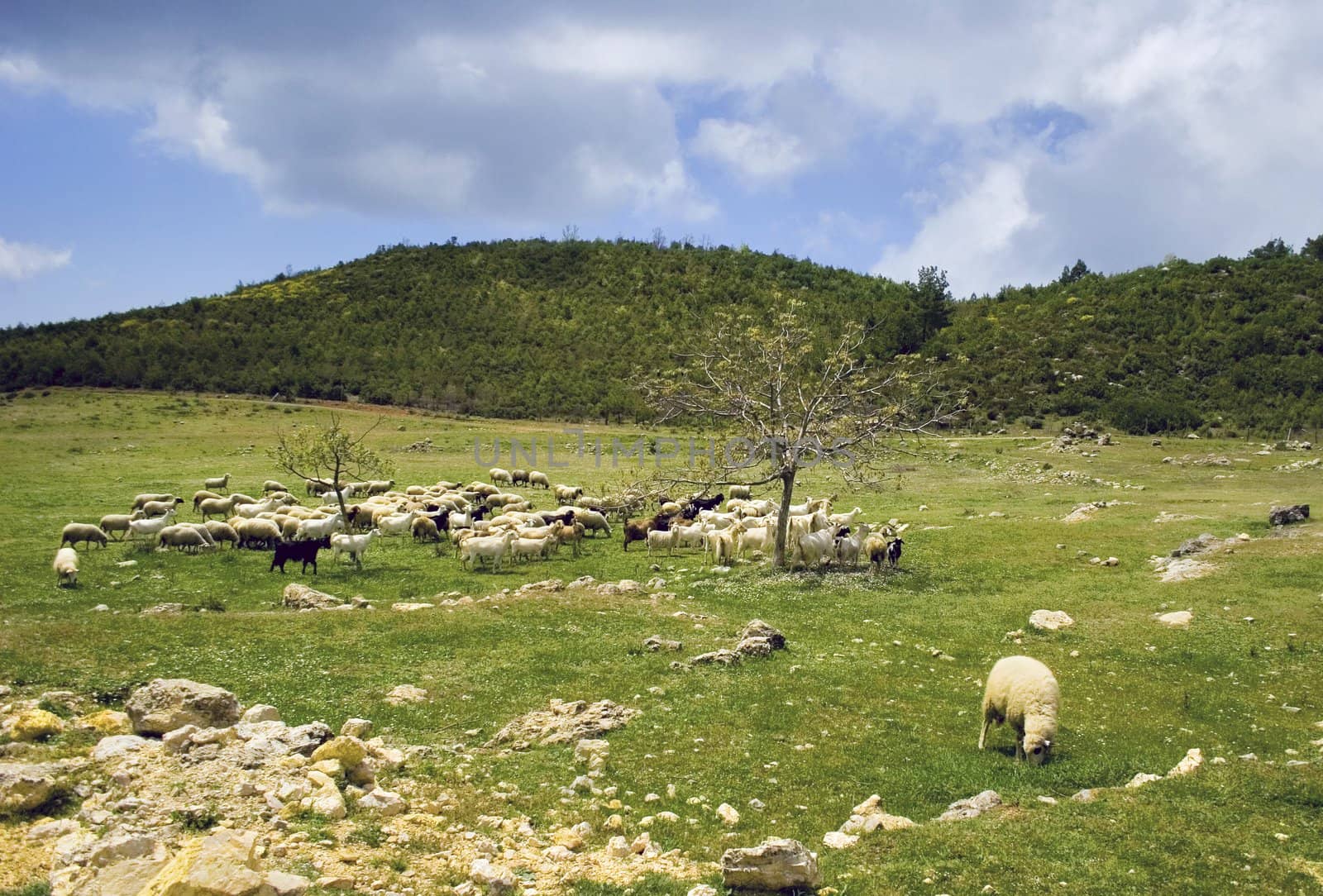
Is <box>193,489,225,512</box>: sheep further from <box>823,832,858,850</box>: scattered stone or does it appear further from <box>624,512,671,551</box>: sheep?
<box>823,832,858,850</box>: scattered stone

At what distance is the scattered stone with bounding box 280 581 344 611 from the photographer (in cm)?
1750

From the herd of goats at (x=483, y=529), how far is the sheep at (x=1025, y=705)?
448 inches

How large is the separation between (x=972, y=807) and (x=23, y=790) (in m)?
8.96

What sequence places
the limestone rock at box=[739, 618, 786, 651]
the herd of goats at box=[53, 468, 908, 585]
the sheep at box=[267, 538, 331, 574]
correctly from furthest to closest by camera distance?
1. the herd of goats at box=[53, 468, 908, 585]
2. the sheep at box=[267, 538, 331, 574]
3. the limestone rock at box=[739, 618, 786, 651]

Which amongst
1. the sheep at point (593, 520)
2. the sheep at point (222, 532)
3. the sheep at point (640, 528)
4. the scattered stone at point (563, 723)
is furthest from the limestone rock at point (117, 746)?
the sheep at point (593, 520)

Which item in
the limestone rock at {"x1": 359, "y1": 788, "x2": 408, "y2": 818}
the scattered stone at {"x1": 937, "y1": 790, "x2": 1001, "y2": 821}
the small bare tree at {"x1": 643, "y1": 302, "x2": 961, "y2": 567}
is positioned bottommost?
the scattered stone at {"x1": 937, "y1": 790, "x2": 1001, "y2": 821}

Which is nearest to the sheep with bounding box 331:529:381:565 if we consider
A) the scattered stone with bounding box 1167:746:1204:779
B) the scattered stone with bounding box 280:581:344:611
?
the scattered stone with bounding box 280:581:344:611

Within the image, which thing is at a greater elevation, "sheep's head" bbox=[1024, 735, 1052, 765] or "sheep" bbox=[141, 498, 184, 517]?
"sheep" bbox=[141, 498, 184, 517]

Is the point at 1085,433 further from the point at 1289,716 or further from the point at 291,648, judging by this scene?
the point at 291,648

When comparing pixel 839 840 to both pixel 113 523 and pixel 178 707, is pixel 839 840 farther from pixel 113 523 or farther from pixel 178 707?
pixel 113 523

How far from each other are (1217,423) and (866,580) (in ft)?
170

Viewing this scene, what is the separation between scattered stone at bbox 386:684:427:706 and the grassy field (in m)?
0.20

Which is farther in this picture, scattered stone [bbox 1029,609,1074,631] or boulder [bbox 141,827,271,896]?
scattered stone [bbox 1029,609,1074,631]

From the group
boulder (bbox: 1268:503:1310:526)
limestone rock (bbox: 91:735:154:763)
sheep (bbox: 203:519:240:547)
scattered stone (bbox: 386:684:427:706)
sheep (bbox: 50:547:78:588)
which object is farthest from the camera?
boulder (bbox: 1268:503:1310:526)
